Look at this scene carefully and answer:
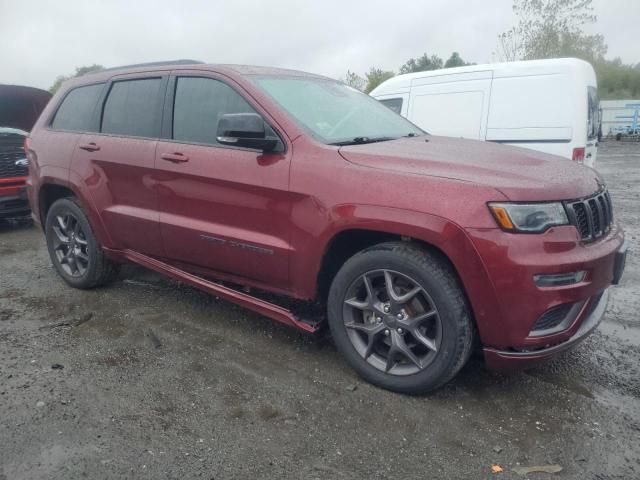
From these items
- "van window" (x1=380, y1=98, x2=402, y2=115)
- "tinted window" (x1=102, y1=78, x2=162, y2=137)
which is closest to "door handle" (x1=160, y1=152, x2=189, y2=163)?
"tinted window" (x1=102, y1=78, x2=162, y2=137)

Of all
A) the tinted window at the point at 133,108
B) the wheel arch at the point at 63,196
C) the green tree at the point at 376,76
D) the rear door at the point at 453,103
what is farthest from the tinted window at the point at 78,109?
the green tree at the point at 376,76

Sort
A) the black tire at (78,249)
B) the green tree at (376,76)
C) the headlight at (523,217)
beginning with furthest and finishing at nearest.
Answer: the green tree at (376,76) < the black tire at (78,249) < the headlight at (523,217)

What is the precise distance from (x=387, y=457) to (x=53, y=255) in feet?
11.9

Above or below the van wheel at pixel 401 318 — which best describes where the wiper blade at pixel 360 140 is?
above

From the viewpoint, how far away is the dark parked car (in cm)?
677

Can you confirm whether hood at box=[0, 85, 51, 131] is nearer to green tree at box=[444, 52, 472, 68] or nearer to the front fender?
the front fender

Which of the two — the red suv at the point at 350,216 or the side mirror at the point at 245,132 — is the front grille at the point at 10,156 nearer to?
the red suv at the point at 350,216

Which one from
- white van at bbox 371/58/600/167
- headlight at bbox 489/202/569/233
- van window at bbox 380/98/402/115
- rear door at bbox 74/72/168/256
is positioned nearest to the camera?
headlight at bbox 489/202/569/233

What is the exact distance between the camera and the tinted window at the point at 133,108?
3.80 m

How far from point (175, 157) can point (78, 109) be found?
153 cm

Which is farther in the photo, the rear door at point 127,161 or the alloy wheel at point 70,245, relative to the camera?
the alloy wheel at point 70,245

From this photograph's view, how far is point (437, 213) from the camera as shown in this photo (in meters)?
2.53

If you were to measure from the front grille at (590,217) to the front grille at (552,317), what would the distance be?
14.1 inches

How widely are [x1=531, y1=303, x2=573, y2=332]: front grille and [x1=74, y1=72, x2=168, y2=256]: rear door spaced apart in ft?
8.37
